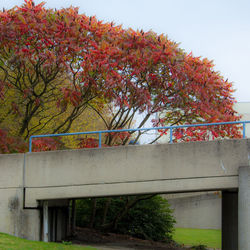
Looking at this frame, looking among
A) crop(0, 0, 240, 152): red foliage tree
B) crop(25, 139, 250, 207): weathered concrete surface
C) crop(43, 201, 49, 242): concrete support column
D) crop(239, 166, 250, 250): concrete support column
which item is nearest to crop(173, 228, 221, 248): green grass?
crop(0, 0, 240, 152): red foliage tree

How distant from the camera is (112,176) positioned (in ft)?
39.9

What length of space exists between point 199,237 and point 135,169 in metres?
12.6

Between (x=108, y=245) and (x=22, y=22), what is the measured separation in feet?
26.8

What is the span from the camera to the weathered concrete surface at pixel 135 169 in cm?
1126

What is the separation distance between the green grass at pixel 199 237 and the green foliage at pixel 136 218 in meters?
1.98

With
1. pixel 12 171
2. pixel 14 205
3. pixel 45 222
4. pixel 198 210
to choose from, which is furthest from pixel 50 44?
pixel 198 210

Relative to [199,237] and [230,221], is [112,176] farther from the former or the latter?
[199,237]

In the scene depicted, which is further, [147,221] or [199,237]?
[199,237]

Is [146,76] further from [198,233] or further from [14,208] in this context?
[198,233]

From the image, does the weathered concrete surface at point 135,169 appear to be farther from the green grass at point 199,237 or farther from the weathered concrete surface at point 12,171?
the green grass at point 199,237

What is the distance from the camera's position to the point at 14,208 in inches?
506

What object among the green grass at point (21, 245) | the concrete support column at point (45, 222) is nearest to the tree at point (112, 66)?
the concrete support column at point (45, 222)

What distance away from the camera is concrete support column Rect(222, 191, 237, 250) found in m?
14.1

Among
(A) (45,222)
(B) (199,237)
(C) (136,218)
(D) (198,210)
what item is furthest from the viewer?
(D) (198,210)
